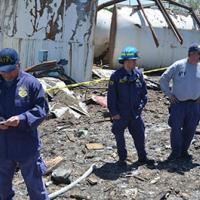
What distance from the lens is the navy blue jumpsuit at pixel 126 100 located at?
240 inches

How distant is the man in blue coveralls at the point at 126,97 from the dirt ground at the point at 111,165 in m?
0.47

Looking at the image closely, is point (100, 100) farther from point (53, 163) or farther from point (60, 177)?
point (60, 177)

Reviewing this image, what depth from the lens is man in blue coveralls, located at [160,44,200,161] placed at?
20.7 ft

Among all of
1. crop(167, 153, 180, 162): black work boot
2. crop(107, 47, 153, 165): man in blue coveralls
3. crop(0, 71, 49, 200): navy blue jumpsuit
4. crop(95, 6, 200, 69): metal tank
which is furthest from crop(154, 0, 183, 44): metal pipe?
crop(0, 71, 49, 200): navy blue jumpsuit

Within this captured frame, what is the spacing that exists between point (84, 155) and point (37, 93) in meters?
2.69

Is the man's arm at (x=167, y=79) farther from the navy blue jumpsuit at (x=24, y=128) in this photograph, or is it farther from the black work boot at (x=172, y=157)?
the navy blue jumpsuit at (x=24, y=128)

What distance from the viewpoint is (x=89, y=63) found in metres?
12.3

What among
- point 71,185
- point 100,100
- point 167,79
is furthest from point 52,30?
point 71,185

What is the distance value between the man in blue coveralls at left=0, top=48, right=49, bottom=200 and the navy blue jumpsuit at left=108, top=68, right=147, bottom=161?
189 centimetres

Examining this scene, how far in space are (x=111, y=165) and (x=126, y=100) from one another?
95 cm

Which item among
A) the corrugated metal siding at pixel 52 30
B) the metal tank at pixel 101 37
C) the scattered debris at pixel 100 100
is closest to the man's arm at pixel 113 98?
the scattered debris at pixel 100 100

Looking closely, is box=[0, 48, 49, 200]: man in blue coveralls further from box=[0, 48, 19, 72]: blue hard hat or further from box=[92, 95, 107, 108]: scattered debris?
box=[92, 95, 107, 108]: scattered debris

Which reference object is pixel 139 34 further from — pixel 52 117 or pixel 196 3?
pixel 196 3

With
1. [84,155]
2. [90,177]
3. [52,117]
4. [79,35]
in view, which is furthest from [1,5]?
[90,177]
